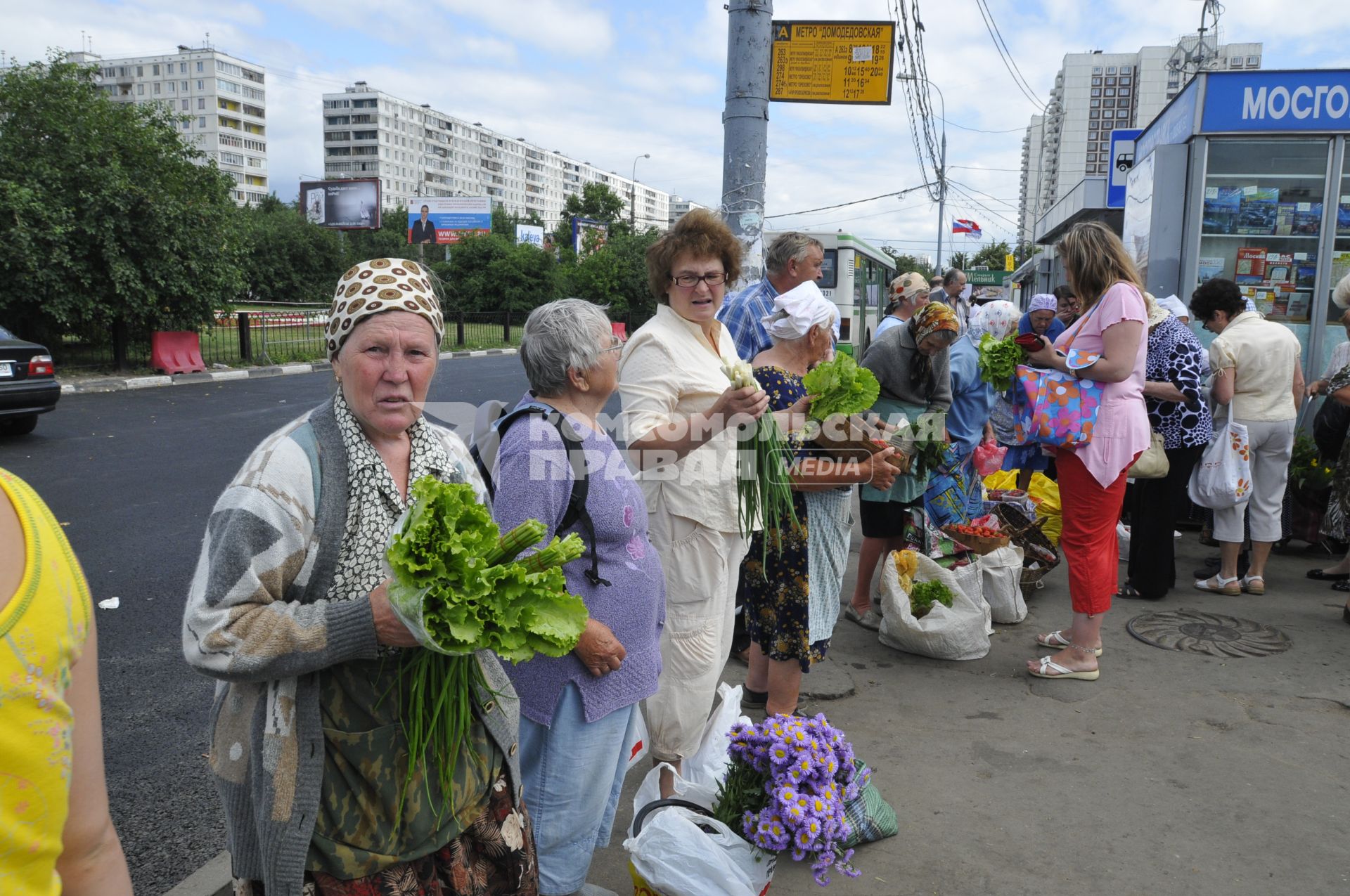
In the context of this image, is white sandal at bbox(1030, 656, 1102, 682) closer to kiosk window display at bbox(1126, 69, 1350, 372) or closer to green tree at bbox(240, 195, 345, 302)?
kiosk window display at bbox(1126, 69, 1350, 372)

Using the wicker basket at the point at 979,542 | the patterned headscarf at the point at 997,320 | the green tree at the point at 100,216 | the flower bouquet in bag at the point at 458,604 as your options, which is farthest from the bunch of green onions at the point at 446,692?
the green tree at the point at 100,216

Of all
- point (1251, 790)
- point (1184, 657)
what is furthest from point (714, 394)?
point (1184, 657)

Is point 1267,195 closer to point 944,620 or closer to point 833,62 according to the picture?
point 833,62

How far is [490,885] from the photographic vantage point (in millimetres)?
2014

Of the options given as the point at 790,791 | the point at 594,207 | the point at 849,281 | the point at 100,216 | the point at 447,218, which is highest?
the point at 594,207

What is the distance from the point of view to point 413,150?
139m

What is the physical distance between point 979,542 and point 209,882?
161 inches

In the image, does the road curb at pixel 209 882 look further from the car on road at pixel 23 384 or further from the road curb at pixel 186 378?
the road curb at pixel 186 378

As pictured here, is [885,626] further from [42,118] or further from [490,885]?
[42,118]

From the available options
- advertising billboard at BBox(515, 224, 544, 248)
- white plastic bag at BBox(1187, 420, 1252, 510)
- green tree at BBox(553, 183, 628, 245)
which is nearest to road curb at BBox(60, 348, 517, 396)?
white plastic bag at BBox(1187, 420, 1252, 510)

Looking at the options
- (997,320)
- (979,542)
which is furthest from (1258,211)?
(979,542)

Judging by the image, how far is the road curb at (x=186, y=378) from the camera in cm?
1546

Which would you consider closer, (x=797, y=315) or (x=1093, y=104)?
(x=797, y=315)

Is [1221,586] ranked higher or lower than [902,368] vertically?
lower
